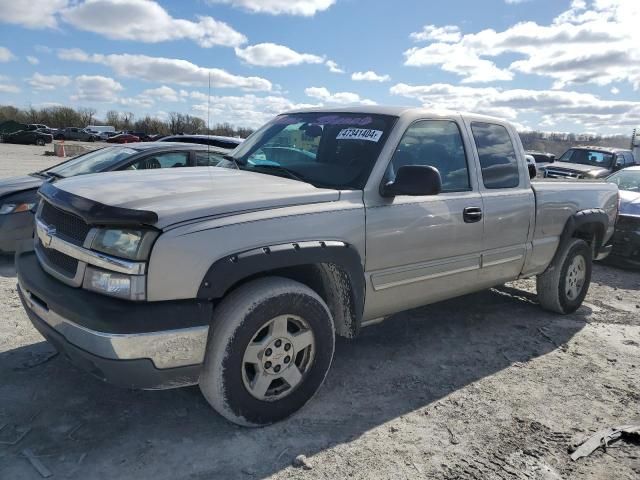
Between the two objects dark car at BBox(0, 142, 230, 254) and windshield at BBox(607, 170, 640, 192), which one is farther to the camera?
windshield at BBox(607, 170, 640, 192)

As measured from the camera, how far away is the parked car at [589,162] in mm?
14336

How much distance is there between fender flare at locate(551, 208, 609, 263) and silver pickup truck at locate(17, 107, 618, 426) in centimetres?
75

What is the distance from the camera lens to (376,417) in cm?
327

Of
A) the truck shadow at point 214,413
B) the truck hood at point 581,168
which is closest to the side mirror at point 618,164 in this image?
the truck hood at point 581,168

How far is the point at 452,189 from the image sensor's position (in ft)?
13.0

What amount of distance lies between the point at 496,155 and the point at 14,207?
5.15 m

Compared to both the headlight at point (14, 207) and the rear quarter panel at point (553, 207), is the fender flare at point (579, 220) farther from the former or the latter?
the headlight at point (14, 207)

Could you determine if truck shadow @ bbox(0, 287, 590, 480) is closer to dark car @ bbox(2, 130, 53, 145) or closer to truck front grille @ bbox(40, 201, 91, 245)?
truck front grille @ bbox(40, 201, 91, 245)

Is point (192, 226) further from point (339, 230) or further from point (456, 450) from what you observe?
point (456, 450)

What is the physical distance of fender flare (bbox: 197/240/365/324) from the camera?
2.64m

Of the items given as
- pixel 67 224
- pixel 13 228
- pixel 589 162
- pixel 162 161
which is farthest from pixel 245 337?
pixel 589 162

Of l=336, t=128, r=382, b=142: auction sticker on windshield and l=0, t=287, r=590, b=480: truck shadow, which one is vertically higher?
l=336, t=128, r=382, b=142: auction sticker on windshield

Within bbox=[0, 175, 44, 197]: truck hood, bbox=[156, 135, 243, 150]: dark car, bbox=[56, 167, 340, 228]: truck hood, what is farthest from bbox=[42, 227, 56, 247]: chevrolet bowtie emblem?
bbox=[156, 135, 243, 150]: dark car

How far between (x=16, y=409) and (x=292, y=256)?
6.18 ft
